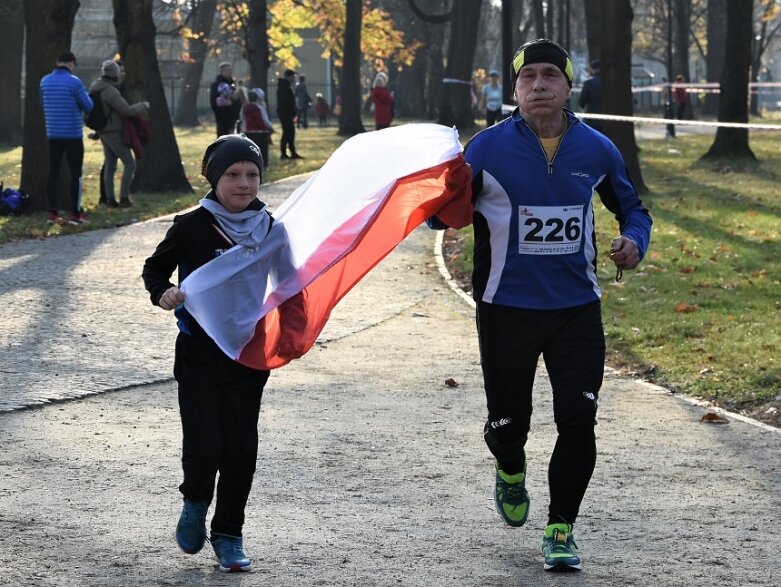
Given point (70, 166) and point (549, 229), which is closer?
point (549, 229)

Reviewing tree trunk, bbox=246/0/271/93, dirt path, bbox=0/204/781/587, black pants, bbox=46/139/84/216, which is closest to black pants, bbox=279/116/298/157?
tree trunk, bbox=246/0/271/93

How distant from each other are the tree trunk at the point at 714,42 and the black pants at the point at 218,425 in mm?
55383

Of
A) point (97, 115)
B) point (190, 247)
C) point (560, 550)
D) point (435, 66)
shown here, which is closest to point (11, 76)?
point (97, 115)

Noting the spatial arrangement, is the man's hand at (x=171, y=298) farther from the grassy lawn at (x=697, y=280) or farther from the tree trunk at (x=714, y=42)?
the tree trunk at (x=714, y=42)

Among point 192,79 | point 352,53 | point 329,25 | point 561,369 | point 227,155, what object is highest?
point 329,25

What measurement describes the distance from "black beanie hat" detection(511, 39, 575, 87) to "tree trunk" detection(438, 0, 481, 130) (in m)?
38.9

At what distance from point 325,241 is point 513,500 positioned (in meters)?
1.24

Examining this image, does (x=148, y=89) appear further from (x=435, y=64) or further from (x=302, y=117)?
(x=302, y=117)

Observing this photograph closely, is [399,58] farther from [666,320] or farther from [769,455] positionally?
[769,455]

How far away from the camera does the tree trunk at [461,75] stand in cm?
4477

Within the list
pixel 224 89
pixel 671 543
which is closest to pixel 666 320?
pixel 671 543

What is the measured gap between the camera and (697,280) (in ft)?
45.1

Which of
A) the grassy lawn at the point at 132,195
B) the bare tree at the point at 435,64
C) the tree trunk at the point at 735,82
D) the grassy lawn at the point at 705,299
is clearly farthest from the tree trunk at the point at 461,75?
the grassy lawn at the point at 705,299

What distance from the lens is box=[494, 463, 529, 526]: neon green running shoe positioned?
19.1 ft
